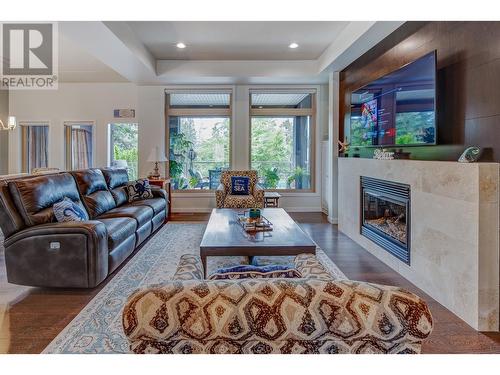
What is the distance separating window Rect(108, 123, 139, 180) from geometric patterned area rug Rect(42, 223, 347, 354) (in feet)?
10.3

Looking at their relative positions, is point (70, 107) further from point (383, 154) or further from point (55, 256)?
point (383, 154)

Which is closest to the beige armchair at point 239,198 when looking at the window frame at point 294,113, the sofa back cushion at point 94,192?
the window frame at point 294,113

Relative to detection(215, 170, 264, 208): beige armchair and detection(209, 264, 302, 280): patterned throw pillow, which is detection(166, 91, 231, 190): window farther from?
detection(209, 264, 302, 280): patterned throw pillow

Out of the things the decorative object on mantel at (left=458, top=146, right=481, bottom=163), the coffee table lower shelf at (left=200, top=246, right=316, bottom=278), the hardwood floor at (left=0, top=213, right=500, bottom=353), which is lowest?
the hardwood floor at (left=0, top=213, right=500, bottom=353)

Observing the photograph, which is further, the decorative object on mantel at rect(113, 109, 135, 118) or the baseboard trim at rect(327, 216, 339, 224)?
the decorative object on mantel at rect(113, 109, 135, 118)

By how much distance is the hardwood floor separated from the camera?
217cm

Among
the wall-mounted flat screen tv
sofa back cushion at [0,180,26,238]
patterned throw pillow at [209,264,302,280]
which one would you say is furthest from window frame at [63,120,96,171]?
patterned throw pillow at [209,264,302,280]

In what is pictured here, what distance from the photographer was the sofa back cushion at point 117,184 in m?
5.01

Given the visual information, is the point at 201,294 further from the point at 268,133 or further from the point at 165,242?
the point at 268,133

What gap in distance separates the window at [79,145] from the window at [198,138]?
81.8 inches

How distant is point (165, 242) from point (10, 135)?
572cm

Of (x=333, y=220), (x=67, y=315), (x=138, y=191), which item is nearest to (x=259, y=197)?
(x=333, y=220)

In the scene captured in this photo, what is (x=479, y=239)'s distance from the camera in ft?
7.68

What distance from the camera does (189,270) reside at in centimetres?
173
